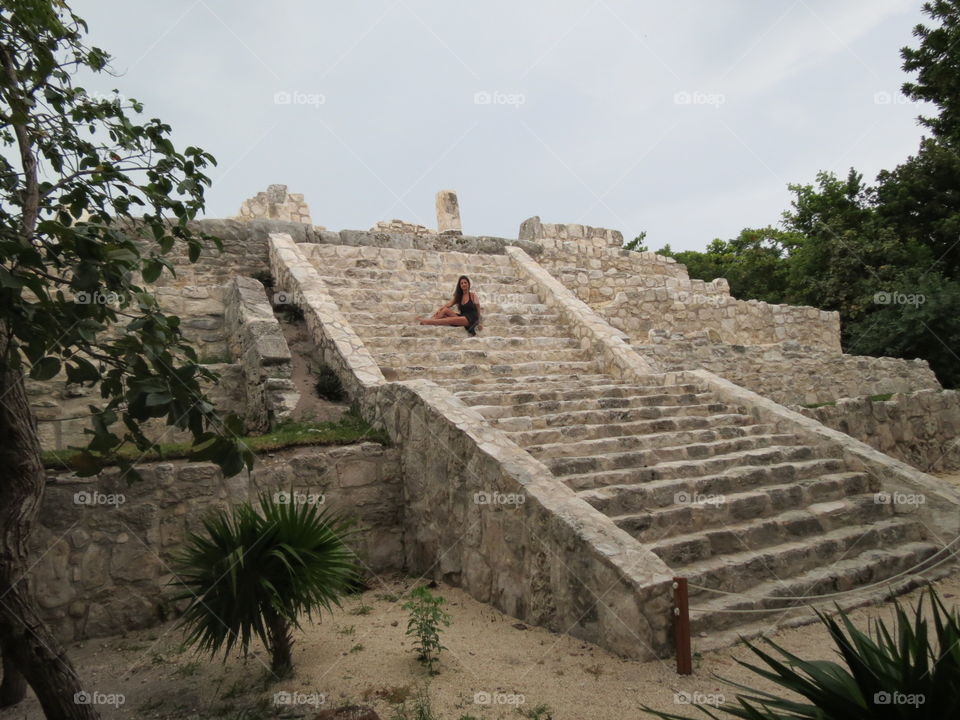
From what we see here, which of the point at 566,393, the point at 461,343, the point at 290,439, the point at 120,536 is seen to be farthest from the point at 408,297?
the point at 120,536

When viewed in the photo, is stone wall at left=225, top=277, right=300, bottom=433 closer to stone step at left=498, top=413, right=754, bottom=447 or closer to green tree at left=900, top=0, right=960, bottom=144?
stone step at left=498, top=413, right=754, bottom=447

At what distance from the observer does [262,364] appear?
22.4 ft

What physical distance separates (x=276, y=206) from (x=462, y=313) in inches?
312

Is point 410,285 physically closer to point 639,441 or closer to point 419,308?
point 419,308

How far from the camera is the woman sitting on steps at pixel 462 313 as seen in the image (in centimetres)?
862

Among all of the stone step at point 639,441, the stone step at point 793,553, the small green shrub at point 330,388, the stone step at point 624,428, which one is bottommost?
the stone step at point 793,553

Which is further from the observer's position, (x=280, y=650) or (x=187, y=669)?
(x=187, y=669)

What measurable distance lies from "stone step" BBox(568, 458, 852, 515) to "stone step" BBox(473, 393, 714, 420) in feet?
4.41

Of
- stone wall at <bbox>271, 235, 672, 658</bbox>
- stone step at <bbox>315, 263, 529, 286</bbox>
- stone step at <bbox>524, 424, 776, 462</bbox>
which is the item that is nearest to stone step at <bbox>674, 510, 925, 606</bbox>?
stone wall at <bbox>271, 235, 672, 658</bbox>

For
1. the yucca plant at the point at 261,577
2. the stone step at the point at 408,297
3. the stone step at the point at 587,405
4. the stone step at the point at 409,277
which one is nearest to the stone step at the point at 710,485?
the stone step at the point at 587,405

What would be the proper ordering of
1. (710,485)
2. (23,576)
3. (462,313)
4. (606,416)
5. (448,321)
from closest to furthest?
(23,576) → (710,485) → (606,416) → (448,321) → (462,313)

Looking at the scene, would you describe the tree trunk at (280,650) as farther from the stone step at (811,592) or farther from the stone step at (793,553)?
the stone step at (793,553)

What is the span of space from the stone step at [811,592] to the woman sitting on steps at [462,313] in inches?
189

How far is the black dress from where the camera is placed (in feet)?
28.3
